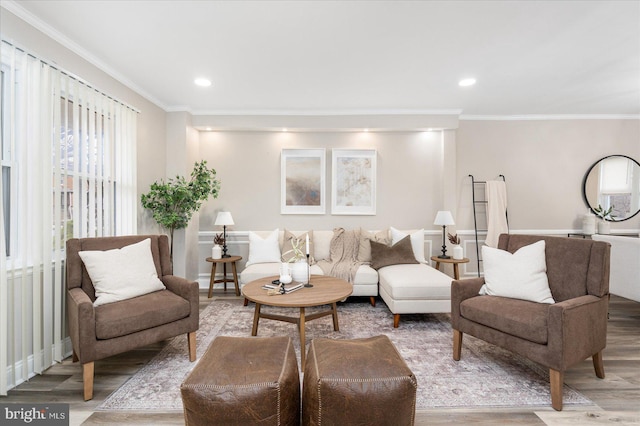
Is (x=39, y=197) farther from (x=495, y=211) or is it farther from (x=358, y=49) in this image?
(x=495, y=211)

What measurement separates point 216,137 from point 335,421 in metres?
4.31

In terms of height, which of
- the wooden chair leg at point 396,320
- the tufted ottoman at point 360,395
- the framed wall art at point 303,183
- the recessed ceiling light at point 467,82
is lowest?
the wooden chair leg at point 396,320

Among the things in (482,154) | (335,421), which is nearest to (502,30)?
(482,154)

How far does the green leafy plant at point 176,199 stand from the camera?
3.61 m

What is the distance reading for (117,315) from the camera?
204 centimetres

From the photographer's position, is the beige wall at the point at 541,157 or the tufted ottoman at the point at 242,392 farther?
the beige wall at the point at 541,157

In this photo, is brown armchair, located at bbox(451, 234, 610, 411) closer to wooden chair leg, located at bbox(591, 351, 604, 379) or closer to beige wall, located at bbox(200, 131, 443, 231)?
wooden chair leg, located at bbox(591, 351, 604, 379)

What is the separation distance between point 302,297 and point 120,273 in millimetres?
1471

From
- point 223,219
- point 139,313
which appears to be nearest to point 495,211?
point 223,219

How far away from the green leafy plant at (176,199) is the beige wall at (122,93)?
0.60 feet

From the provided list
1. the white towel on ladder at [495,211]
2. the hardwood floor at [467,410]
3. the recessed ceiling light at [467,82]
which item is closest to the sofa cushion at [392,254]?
the white towel on ladder at [495,211]

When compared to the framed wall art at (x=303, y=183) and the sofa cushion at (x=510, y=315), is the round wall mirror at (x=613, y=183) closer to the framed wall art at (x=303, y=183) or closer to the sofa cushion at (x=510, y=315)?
the sofa cushion at (x=510, y=315)

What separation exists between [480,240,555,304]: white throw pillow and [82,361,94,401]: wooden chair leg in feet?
9.70

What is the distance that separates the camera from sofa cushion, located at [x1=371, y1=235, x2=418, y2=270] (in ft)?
12.5
